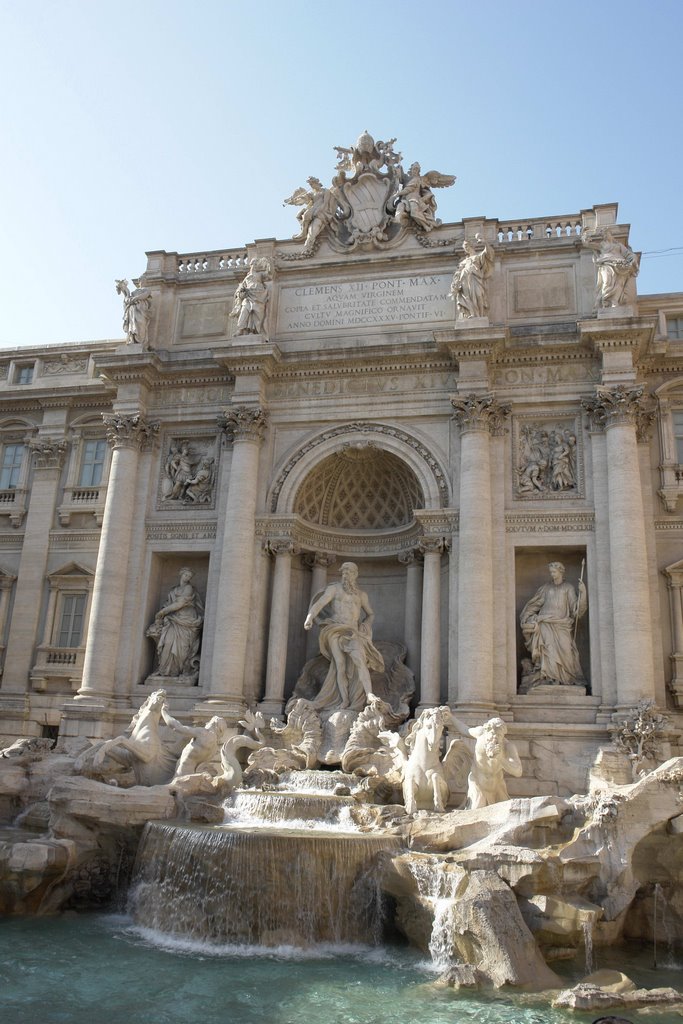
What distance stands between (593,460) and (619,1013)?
11.8 metres

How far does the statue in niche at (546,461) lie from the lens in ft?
63.4

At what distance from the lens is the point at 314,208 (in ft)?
73.9

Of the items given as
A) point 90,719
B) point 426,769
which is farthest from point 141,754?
point 426,769

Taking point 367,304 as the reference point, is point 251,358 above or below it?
below

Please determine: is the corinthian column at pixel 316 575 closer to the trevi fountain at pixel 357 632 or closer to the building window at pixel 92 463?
the trevi fountain at pixel 357 632

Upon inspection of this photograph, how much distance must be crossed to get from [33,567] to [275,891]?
1317 centimetres

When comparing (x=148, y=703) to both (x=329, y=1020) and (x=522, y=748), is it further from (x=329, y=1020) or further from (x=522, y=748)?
(x=329, y=1020)

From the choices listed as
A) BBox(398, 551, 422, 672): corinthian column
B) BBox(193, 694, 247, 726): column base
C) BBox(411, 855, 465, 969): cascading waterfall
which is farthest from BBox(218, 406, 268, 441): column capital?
BBox(411, 855, 465, 969): cascading waterfall

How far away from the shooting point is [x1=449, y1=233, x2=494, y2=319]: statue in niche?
20.0 m

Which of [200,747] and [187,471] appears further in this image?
[187,471]

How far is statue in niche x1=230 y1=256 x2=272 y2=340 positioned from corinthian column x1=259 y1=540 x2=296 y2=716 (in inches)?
206

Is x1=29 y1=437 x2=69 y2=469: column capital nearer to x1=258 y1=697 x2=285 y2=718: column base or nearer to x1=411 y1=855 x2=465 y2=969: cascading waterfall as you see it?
x1=258 y1=697 x2=285 y2=718: column base

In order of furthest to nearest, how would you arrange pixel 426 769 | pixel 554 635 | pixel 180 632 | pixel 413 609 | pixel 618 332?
1. pixel 180 632
2. pixel 413 609
3. pixel 618 332
4. pixel 554 635
5. pixel 426 769

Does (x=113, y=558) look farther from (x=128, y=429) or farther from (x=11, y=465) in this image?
(x=11, y=465)
